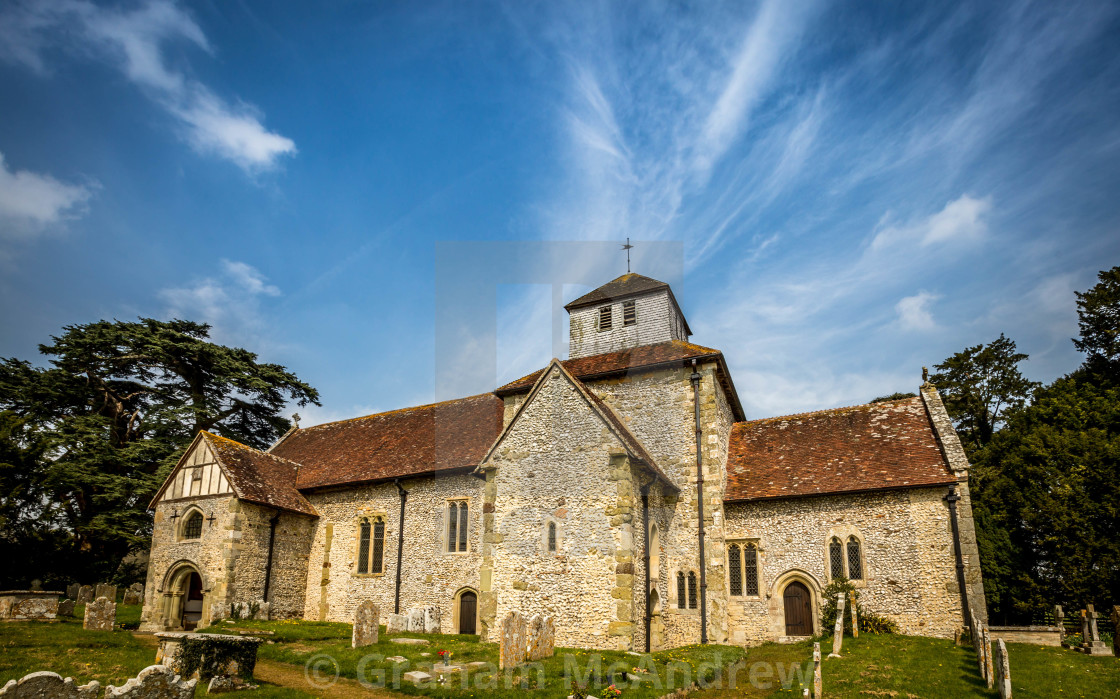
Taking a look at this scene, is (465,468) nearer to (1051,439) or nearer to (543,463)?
(543,463)

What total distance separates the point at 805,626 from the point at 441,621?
11.3 metres

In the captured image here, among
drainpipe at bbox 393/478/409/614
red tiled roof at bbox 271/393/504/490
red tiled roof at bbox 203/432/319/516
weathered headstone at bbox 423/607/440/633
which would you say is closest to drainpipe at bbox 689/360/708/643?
red tiled roof at bbox 271/393/504/490

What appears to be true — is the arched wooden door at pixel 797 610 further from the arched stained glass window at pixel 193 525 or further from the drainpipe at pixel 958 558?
the arched stained glass window at pixel 193 525

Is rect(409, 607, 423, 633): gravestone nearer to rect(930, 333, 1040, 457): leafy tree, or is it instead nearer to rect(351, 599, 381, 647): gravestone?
rect(351, 599, 381, 647): gravestone

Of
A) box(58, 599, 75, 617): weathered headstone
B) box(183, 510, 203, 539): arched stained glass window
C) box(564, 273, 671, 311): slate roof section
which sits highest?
box(564, 273, 671, 311): slate roof section

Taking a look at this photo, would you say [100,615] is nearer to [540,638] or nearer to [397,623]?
[397,623]

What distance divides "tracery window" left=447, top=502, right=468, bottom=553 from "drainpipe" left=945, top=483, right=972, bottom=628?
1480 centimetres

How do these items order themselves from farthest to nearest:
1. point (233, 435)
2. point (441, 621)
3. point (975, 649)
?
1. point (233, 435)
2. point (441, 621)
3. point (975, 649)

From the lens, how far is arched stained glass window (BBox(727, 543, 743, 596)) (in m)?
19.5

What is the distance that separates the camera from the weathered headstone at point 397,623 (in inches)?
757

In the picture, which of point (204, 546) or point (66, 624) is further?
point (204, 546)

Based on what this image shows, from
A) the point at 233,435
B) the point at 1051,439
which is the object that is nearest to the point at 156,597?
the point at 233,435

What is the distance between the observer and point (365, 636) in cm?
1622

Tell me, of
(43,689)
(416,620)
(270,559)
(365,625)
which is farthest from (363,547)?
(43,689)
